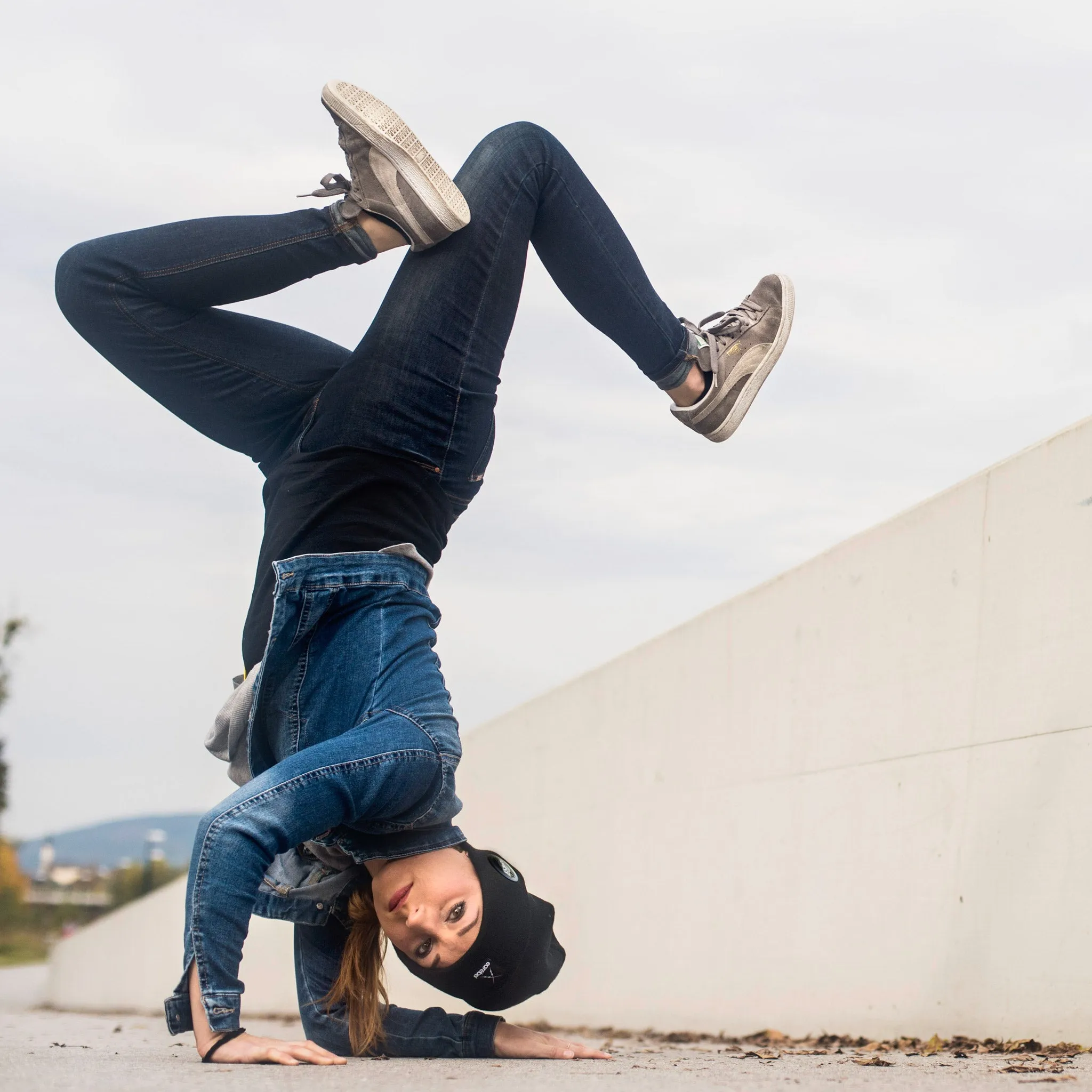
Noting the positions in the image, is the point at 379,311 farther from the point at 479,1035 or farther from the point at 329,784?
the point at 479,1035

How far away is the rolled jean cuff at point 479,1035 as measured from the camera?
2.70 meters

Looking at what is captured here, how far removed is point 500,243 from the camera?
2.59 m

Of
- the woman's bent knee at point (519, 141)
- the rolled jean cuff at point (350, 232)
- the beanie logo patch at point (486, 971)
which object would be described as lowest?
the beanie logo patch at point (486, 971)

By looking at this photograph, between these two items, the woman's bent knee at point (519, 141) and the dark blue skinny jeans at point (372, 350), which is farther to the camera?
the woman's bent knee at point (519, 141)

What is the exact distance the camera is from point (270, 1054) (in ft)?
7.08

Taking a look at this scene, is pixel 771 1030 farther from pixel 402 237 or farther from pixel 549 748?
pixel 402 237

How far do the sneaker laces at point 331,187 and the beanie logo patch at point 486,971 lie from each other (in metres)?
1.71

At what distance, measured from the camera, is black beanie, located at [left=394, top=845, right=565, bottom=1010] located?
8.61 ft

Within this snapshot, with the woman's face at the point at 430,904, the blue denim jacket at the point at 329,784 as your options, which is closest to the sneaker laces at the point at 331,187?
the blue denim jacket at the point at 329,784

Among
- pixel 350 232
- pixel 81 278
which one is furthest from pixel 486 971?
pixel 81 278

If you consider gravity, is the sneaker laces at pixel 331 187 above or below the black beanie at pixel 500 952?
above

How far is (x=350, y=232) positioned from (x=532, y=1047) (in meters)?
1.85

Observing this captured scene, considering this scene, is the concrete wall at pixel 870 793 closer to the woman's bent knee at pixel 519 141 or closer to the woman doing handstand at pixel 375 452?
the woman doing handstand at pixel 375 452

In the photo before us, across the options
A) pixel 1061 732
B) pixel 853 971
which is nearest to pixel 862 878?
pixel 853 971
